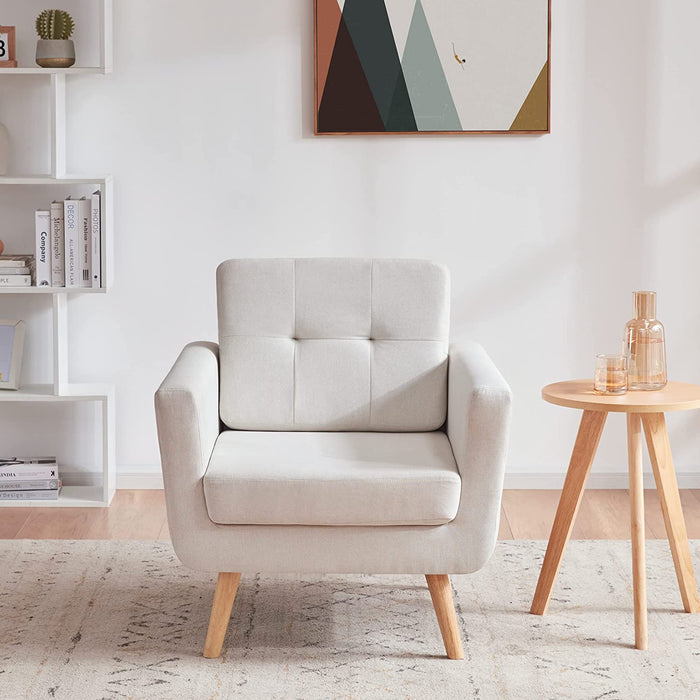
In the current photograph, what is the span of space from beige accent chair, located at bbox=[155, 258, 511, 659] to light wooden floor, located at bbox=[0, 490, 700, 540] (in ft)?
2.30

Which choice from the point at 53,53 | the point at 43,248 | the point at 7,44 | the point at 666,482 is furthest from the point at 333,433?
the point at 7,44

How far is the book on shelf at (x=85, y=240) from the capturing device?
3.34 m

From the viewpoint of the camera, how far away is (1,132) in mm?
3398

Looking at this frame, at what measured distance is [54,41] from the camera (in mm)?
3285

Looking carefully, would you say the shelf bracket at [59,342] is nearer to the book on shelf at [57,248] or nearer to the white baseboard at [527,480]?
the book on shelf at [57,248]

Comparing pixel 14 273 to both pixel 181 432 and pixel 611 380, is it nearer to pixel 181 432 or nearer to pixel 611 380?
pixel 181 432

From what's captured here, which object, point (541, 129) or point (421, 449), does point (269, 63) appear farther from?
point (421, 449)

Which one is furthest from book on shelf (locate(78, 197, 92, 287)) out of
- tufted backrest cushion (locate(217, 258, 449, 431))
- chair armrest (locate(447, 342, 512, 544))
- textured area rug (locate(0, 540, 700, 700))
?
chair armrest (locate(447, 342, 512, 544))

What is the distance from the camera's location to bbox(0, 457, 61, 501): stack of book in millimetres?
3492

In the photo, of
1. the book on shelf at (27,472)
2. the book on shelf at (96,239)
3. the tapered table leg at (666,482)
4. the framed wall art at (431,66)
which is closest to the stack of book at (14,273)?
the book on shelf at (96,239)

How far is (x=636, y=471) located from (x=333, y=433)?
78 cm

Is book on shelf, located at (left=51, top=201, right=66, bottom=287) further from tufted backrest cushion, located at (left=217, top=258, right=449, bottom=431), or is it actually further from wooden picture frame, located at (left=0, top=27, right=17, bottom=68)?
tufted backrest cushion, located at (left=217, top=258, right=449, bottom=431)

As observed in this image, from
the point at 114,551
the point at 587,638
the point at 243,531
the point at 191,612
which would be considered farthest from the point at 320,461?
the point at 114,551

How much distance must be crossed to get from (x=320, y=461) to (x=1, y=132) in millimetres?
1809
